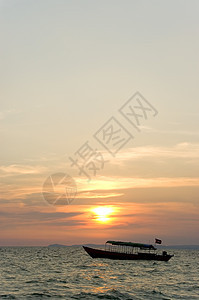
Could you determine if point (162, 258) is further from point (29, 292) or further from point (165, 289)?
point (29, 292)

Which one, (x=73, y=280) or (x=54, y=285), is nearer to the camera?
(x=54, y=285)

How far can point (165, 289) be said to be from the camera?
50406 mm

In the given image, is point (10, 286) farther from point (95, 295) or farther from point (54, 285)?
point (95, 295)

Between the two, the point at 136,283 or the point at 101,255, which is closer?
A: the point at 136,283

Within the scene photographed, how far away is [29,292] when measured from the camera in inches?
1730

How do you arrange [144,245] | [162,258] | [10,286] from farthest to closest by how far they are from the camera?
[162,258] → [144,245] → [10,286]

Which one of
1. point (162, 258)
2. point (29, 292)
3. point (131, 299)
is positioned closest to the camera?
point (131, 299)

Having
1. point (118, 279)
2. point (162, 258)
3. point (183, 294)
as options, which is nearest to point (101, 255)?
point (162, 258)

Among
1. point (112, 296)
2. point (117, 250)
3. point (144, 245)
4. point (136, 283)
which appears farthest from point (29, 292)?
point (117, 250)

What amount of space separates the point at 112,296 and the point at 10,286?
15866mm

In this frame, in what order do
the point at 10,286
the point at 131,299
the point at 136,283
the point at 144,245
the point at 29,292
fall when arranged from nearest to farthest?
the point at 131,299
the point at 29,292
the point at 10,286
the point at 136,283
the point at 144,245

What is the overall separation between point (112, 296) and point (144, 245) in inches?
1944

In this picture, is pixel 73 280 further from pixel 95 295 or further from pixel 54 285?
pixel 95 295

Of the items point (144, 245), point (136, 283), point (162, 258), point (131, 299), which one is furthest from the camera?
point (162, 258)
